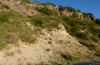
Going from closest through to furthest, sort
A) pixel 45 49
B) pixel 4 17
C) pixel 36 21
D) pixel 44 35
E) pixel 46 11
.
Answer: pixel 45 49
pixel 4 17
pixel 44 35
pixel 36 21
pixel 46 11

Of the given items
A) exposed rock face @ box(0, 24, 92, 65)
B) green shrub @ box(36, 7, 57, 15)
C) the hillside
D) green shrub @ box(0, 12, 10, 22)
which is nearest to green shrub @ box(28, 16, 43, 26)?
the hillside

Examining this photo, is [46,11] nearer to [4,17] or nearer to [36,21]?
[36,21]

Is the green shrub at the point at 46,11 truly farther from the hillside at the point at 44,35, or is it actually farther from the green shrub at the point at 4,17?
the green shrub at the point at 4,17

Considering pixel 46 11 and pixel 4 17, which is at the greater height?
pixel 46 11

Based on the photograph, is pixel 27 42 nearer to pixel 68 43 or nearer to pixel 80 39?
pixel 68 43

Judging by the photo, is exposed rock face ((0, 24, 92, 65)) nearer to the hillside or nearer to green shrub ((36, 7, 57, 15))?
the hillside

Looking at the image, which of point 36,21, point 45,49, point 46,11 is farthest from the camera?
point 46,11

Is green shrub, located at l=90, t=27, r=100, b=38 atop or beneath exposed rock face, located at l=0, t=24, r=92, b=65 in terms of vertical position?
atop

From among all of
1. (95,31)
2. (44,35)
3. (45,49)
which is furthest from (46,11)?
(45,49)

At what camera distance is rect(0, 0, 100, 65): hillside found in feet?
162

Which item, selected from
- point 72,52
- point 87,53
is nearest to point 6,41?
point 72,52

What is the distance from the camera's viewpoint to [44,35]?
2293 inches

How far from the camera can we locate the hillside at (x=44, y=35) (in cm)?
4950

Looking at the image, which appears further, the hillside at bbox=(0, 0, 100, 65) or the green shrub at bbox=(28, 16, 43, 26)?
the green shrub at bbox=(28, 16, 43, 26)
